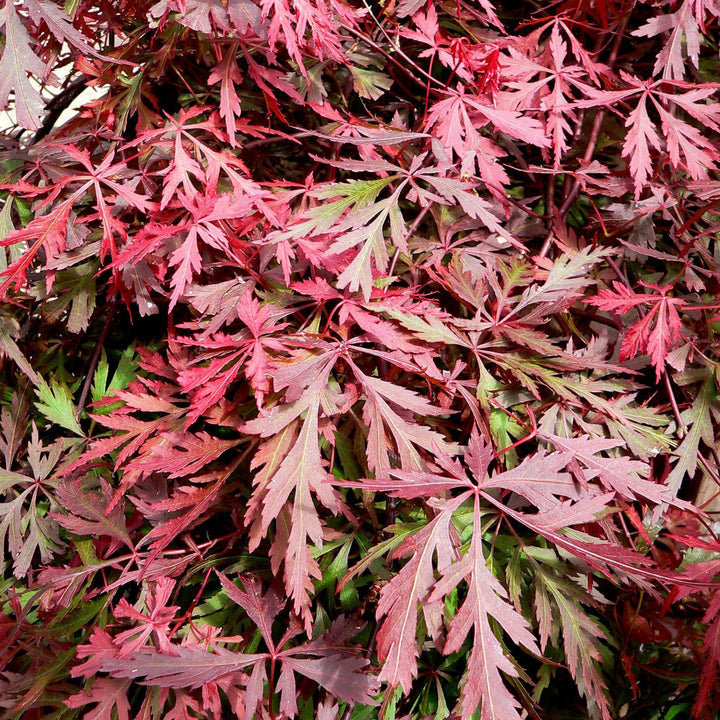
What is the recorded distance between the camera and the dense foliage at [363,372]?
1.96 feet

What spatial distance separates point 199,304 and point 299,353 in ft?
0.38

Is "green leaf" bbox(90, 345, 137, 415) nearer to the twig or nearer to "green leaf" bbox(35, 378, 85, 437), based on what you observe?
"green leaf" bbox(35, 378, 85, 437)

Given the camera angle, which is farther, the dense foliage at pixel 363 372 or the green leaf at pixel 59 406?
the green leaf at pixel 59 406

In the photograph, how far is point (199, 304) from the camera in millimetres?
652

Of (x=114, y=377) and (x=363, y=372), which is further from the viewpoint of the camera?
(x=114, y=377)

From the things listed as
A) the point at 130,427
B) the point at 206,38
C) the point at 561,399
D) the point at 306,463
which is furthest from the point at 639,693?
the point at 206,38

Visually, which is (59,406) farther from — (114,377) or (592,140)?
(592,140)

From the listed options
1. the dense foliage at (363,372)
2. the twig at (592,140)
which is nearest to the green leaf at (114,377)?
the dense foliage at (363,372)

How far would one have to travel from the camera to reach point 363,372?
2.22 feet

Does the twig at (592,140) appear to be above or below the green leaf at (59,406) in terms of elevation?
below

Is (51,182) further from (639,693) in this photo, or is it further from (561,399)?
(639,693)

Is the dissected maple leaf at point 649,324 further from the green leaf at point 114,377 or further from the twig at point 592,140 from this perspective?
the green leaf at point 114,377

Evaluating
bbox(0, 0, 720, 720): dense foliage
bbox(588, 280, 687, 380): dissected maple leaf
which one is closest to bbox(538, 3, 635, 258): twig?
bbox(0, 0, 720, 720): dense foliage

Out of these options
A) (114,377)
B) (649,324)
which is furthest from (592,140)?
(114,377)
